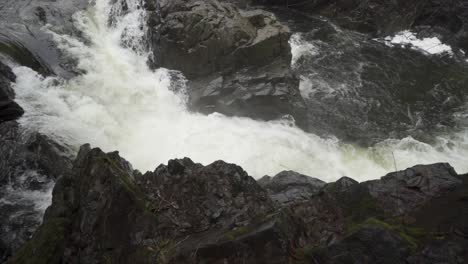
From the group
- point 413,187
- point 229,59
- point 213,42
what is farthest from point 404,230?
point 213,42

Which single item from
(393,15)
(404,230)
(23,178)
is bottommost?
(404,230)

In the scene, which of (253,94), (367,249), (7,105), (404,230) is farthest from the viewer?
(253,94)

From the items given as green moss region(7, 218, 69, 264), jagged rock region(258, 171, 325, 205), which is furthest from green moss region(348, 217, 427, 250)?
green moss region(7, 218, 69, 264)

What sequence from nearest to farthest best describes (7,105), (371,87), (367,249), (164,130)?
(367,249) → (7,105) → (164,130) → (371,87)

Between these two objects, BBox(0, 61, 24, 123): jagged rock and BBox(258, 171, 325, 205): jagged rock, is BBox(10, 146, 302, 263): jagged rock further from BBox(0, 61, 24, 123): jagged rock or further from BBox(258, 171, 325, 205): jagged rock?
BBox(0, 61, 24, 123): jagged rock

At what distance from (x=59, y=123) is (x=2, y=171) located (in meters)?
2.00

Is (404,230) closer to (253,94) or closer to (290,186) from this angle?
(290,186)

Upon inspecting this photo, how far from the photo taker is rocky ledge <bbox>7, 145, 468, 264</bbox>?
14.8ft

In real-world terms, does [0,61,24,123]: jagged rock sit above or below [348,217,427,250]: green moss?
above

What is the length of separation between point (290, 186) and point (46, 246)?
4.98 m

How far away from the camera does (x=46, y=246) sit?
5629 millimetres

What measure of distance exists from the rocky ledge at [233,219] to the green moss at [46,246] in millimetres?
15

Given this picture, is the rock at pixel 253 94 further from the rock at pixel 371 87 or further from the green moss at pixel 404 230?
the green moss at pixel 404 230

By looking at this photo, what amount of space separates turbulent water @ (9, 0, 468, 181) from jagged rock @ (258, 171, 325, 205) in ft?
4.39
